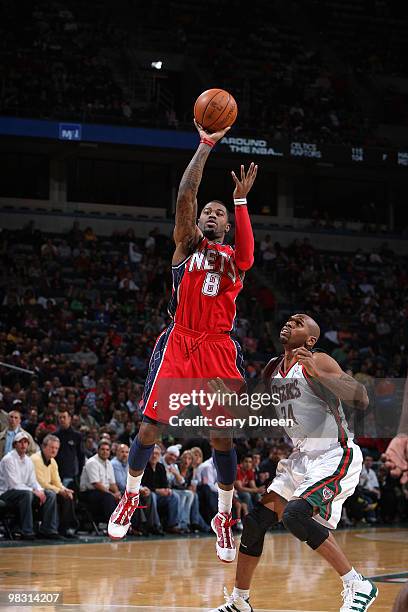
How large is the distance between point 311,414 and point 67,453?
690 cm

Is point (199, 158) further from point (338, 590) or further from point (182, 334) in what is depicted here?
point (338, 590)

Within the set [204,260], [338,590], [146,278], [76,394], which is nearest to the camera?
[204,260]

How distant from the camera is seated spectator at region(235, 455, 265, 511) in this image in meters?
14.7

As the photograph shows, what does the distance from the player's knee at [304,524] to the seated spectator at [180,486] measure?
7378 mm

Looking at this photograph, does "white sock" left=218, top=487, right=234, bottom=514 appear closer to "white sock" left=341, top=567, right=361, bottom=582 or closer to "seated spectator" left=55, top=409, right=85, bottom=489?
"white sock" left=341, top=567, right=361, bottom=582

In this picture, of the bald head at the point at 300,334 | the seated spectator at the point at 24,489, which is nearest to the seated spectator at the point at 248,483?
the seated spectator at the point at 24,489

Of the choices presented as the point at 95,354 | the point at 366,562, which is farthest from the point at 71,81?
the point at 366,562

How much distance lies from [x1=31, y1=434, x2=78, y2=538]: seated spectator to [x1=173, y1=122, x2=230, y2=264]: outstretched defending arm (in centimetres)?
622

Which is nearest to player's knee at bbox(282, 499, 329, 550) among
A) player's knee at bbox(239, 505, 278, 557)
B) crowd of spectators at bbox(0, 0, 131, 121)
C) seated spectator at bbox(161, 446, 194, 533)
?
player's knee at bbox(239, 505, 278, 557)

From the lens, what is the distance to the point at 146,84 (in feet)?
88.2

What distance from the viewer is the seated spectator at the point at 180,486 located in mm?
13984

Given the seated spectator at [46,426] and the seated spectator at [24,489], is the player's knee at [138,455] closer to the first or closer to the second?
the seated spectator at [24,489]

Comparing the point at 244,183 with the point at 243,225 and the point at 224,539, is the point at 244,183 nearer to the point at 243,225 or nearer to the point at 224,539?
the point at 243,225

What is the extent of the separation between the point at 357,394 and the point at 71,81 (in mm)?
19776
